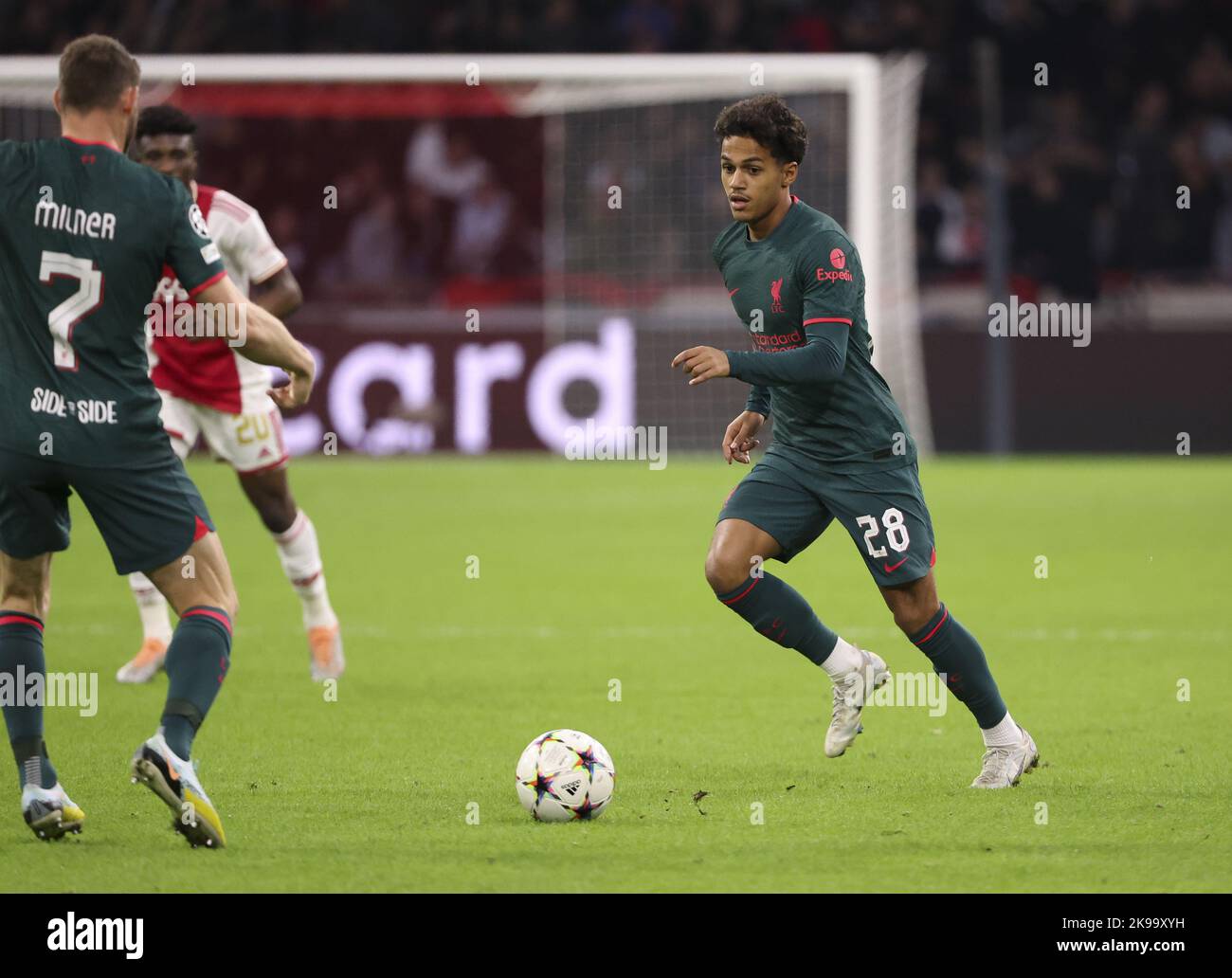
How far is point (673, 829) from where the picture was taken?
5.00m

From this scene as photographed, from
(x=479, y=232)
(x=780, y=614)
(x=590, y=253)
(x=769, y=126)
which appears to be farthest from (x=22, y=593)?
(x=479, y=232)

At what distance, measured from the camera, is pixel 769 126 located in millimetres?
5449

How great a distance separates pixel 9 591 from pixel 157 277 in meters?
0.92

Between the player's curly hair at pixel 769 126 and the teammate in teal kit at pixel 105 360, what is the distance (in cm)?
153

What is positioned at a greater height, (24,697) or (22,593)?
(22,593)

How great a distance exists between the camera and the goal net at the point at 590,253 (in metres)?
15.8

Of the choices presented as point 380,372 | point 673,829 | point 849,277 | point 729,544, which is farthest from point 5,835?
point 380,372

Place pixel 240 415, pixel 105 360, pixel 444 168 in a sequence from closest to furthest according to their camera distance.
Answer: pixel 105 360 → pixel 240 415 → pixel 444 168

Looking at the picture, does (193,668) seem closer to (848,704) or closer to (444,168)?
(848,704)

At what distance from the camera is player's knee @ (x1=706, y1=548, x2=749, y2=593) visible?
18.5ft

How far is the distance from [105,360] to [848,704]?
2.43m

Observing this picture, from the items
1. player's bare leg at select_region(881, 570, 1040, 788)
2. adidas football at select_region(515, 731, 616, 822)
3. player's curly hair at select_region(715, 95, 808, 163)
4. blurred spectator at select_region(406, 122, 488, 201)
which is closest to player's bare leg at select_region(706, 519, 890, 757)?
player's bare leg at select_region(881, 570, 1040, 788)

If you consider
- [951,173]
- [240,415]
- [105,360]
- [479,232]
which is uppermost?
[951,173]
